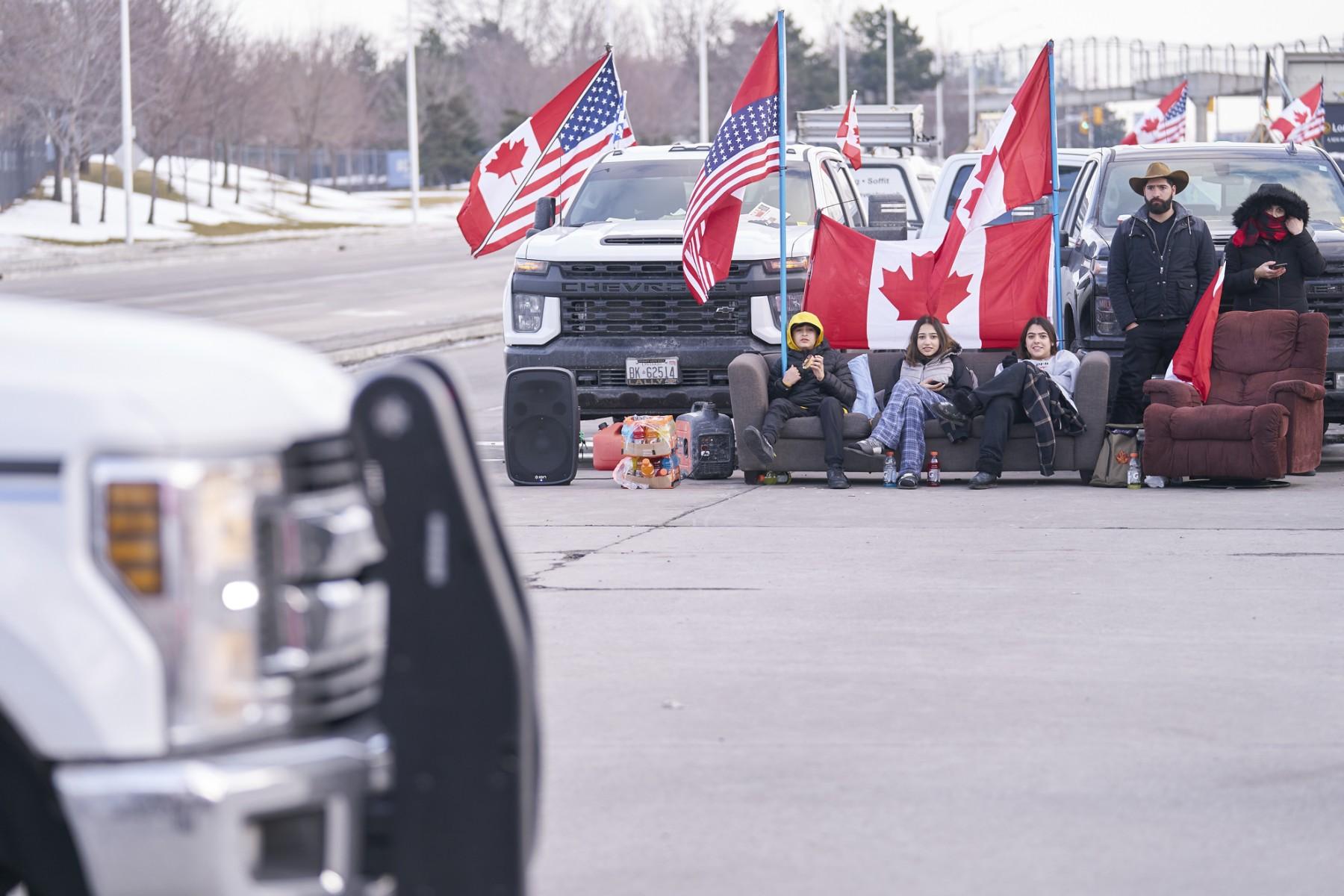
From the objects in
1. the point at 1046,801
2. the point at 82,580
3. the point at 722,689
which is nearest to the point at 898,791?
the point at 1046,801

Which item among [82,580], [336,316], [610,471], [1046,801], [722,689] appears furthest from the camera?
[336,316]

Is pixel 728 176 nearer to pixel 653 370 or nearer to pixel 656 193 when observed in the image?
pixel 653 370

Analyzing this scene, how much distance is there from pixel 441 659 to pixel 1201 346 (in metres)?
10.5

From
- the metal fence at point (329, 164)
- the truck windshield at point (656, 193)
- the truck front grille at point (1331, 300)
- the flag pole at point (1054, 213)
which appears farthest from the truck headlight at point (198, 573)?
the metal fence at point (329, 164)

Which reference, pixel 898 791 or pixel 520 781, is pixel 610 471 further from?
pixel 520 781

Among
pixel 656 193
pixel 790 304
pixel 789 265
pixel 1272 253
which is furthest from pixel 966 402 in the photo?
pixel 656 193

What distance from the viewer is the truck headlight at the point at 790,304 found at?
14617 millimetres

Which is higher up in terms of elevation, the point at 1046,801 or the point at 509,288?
the point at 509,288

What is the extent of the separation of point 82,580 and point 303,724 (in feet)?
1.49

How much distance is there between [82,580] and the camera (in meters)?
2.99

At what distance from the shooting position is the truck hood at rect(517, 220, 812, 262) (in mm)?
14617

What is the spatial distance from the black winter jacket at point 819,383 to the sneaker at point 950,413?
604 mm

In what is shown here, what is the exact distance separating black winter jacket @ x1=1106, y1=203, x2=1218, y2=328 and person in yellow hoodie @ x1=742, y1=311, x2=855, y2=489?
6.98 feet

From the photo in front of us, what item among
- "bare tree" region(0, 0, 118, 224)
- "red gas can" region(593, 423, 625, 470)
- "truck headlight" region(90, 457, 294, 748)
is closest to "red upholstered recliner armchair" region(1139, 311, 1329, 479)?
"red gas can" region(593, 423, 625, 470)
